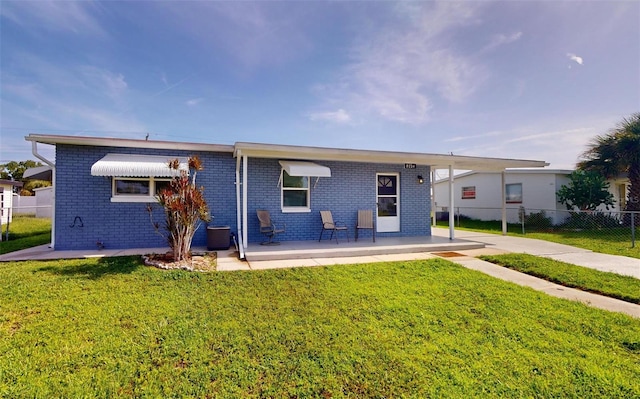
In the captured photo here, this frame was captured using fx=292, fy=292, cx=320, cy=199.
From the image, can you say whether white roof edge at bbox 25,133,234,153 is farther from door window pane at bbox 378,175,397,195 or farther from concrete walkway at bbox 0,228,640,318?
door window pane at bbox 378,175,397,195

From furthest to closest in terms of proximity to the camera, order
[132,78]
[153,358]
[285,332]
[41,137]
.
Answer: [132,78]
[41,137]
[285,332]
[153,358]

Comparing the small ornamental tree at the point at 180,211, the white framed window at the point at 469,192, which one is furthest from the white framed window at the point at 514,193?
the small ornamental tree at the point at 180,211

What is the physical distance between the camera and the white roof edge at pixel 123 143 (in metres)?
8.23

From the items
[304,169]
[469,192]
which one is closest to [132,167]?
[304,169]

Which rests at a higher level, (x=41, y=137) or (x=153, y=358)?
(x=41, y=137)

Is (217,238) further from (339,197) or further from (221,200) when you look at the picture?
(339,197)

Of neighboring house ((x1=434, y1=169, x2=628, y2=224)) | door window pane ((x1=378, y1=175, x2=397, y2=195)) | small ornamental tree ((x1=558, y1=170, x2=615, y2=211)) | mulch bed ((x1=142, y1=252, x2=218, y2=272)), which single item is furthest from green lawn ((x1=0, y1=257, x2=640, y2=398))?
small ornamental tree ((x1=558, y1=170, x2=615, y2=211))

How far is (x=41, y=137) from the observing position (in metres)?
8.12

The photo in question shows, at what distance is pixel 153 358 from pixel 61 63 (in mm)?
14701

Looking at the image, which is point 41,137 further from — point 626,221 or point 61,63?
point 626,221

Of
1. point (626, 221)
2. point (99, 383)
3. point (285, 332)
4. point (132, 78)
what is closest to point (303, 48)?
point (132, 78)

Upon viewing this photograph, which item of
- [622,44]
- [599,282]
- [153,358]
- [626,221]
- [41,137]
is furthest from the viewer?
[626,221]

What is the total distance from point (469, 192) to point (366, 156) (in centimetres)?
1600

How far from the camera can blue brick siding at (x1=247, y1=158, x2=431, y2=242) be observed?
33.7 feet
